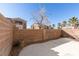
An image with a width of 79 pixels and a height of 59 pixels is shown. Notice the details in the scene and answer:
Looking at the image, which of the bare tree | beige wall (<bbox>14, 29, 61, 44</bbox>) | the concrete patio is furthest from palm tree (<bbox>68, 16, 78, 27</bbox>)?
the concrete patio

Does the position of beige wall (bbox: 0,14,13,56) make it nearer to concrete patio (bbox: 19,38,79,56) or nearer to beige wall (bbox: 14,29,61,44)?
concrete patio (bbox: 19,38,79,56)

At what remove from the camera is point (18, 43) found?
6188mm

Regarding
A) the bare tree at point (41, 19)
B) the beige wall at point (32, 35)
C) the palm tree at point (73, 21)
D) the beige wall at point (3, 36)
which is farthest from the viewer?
the palm tree at point (73, 21)

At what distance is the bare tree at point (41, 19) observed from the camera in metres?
11.2

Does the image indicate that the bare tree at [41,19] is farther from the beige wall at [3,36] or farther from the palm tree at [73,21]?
the beige wall at [3,36]

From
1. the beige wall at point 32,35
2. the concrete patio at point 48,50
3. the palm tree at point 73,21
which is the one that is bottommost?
the concrete patio at point 48,50

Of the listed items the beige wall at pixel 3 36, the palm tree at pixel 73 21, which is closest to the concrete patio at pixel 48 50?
the beige wall at pixel 3 36

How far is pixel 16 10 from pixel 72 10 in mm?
3596

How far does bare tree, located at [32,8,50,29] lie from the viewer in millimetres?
11172

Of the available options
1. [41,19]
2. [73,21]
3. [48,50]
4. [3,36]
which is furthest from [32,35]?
[73,21]

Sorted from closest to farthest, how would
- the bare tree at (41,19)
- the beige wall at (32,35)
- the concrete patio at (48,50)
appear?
the concrete patio at (48,50)
the beige wall at (32,35)
the bare tree at (41,19)

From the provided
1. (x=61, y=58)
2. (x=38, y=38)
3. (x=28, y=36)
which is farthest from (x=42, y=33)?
(x=61, y=58)

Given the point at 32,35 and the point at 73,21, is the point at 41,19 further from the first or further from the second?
the point at 32,35

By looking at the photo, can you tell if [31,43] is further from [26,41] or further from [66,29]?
[66,29]
